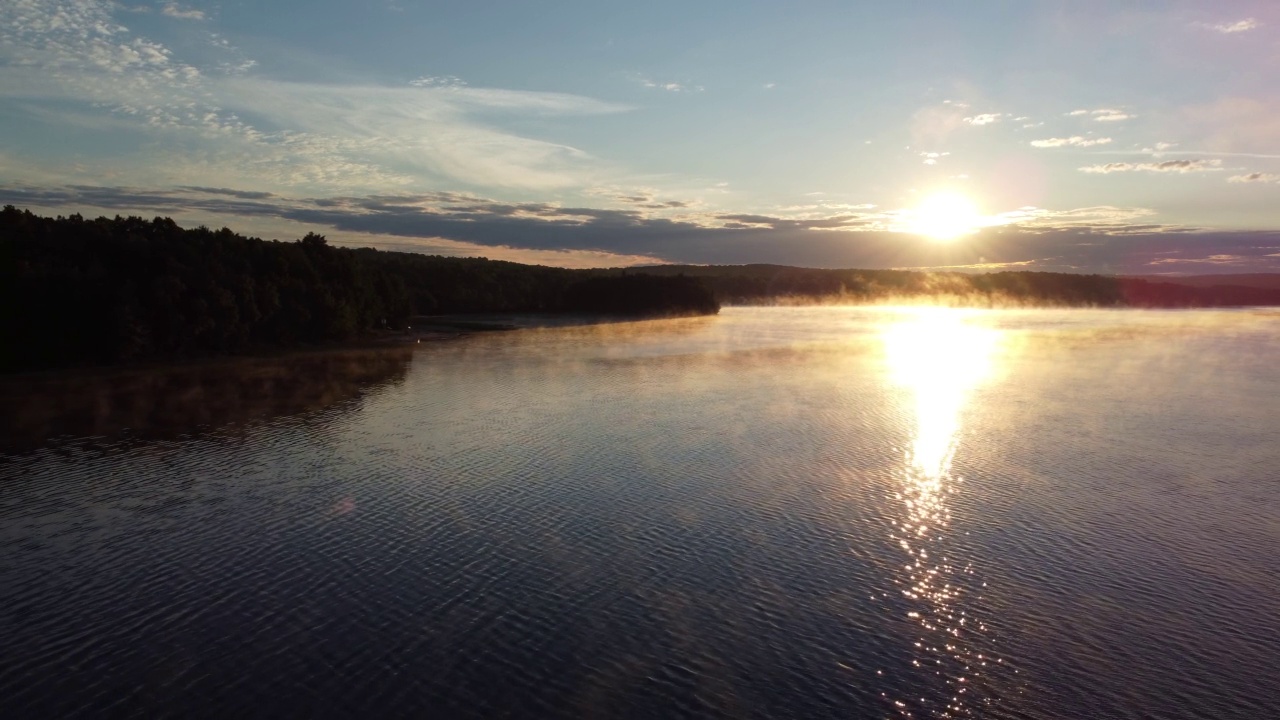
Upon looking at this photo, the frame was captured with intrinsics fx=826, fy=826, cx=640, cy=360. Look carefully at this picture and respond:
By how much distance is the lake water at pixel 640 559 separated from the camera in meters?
13.3

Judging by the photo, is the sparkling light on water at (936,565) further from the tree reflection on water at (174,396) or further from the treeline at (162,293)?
the treeline at (162,293)

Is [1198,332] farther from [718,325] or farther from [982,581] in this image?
[982,581]

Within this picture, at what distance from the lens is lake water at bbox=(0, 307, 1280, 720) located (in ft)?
43.6

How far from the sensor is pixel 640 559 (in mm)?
19031

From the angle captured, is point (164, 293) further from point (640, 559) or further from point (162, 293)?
point (640, 559)

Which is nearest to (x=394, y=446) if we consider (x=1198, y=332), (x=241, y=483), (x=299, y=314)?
(x=241, y=483)

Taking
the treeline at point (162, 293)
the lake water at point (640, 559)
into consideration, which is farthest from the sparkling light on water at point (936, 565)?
the treeline at point (162, 293)

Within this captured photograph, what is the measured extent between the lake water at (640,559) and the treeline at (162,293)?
12.4 m

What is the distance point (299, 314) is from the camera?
7112cm

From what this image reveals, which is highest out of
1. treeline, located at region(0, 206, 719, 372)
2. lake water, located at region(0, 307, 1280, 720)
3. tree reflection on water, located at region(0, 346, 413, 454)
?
treeline, located at region(0, 206, 719, 372)

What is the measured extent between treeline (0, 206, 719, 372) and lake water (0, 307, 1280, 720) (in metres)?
12.4

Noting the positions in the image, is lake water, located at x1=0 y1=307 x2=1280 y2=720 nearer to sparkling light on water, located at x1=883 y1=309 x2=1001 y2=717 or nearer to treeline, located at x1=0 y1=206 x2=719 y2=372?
sparkling light on water, located at x1=883 y1=309 x2=1001 y2=717

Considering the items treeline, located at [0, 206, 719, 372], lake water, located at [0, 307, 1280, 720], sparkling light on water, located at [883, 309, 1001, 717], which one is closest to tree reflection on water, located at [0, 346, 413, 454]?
lake water, located at [0, 307, 1280, 720]

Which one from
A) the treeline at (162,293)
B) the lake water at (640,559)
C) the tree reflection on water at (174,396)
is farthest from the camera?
the treeline at (162,293)
